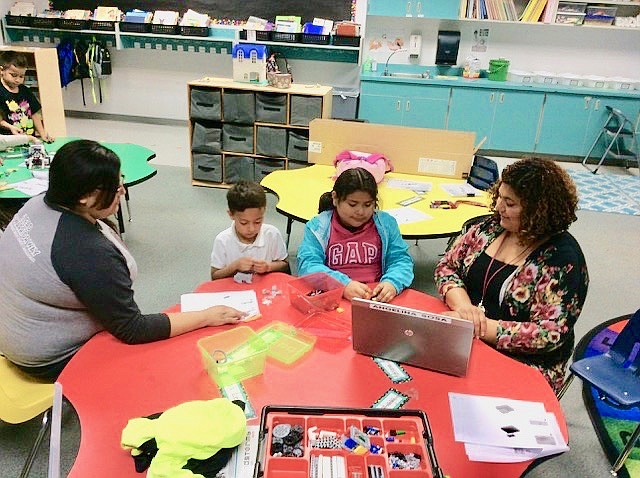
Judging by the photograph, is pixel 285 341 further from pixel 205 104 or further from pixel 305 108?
pixel 205 104

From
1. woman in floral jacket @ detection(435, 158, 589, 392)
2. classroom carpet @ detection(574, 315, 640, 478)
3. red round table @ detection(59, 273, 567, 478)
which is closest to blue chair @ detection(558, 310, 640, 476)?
classroom carpet @ detection(574, 315, 640, 478)

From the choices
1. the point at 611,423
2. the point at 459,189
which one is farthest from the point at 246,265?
the point at 611,423

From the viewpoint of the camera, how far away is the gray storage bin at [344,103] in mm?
6160

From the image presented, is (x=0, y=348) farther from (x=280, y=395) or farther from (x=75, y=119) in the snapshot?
(x=75, y=119)

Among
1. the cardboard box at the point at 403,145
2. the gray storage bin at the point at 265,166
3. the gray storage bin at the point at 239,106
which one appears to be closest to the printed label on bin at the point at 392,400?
the cardboard box at the point at 403,145

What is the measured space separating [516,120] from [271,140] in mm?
3310

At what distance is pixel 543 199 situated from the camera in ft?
5.68

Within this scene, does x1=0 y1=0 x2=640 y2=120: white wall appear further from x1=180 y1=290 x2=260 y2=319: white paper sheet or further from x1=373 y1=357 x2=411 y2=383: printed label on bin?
x1=373 y1=357 x2=411 y2=383: printed label on bin

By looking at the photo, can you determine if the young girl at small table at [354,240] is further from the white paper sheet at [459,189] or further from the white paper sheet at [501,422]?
the white paper sheet at [459,189]

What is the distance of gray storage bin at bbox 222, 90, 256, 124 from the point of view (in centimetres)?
470

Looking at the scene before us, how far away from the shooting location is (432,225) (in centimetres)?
261

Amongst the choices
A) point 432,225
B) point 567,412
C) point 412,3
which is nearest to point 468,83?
point 412,3

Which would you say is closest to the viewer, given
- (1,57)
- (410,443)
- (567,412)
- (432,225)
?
(410,443)

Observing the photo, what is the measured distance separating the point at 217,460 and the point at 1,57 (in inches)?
162
